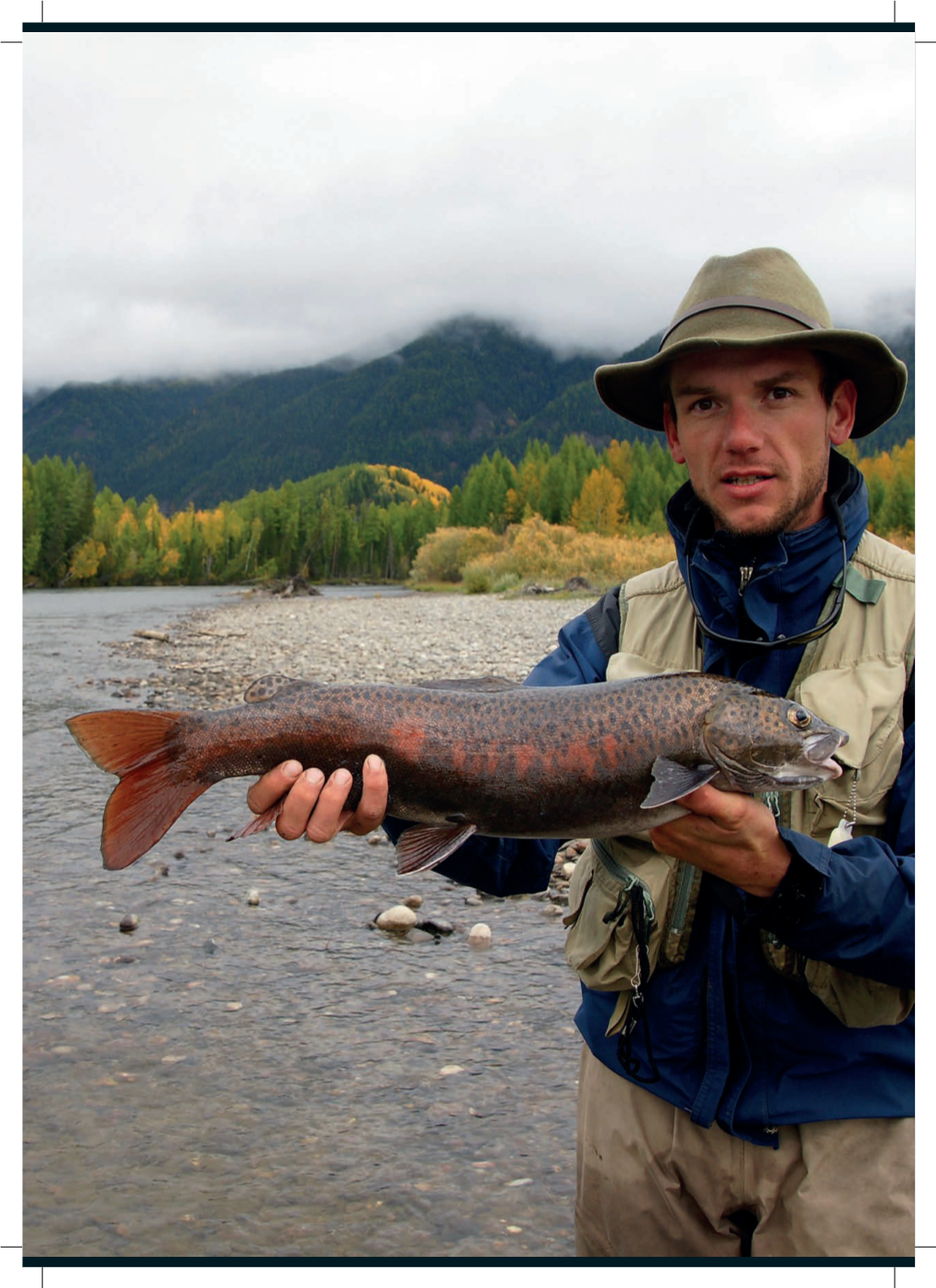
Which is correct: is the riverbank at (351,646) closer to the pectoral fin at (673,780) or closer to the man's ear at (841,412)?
the man's ear at (841,412)

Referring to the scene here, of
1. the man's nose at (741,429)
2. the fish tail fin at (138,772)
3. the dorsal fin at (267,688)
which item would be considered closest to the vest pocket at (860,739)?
the man's nose at (741,429)

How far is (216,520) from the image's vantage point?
84.6 metres

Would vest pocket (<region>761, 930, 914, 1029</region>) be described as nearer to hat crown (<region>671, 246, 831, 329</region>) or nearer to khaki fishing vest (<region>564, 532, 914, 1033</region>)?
khaki fishing vest (<region>564, 532, 914, 1033</region>)

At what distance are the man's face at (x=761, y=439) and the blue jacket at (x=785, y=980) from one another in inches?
3.9

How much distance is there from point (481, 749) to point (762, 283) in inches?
59.1

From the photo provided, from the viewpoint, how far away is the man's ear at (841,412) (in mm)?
2777

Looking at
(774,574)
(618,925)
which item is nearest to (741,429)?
(774,574)

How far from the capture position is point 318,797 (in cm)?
265

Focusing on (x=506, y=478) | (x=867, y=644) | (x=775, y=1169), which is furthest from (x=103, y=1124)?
Answer: (x=506, y=478)

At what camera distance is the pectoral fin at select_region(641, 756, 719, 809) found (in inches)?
89.4

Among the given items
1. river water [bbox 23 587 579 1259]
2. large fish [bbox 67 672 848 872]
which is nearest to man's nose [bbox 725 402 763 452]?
large fish [bbox 67 672 848 872]

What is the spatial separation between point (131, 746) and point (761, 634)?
1751 millimetres

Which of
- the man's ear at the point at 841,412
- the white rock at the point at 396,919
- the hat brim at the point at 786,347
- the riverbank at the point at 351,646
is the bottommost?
the white rock at the point at 396,919
